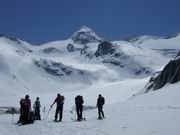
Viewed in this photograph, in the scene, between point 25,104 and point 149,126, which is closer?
point 149,126

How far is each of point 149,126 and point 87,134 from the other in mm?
3440

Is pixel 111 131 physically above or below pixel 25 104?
below

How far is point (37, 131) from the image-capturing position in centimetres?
2564

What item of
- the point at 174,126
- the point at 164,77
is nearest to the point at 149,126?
the point at 174,126

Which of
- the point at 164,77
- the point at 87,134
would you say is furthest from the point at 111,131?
the point at 164,77

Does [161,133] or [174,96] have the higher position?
[174,96]

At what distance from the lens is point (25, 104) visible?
32094mm

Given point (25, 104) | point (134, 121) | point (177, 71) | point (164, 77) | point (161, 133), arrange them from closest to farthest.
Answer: point (161, 133)
point (134, 121)
point (25, 104)
point (177, 71)
point (164, 77)

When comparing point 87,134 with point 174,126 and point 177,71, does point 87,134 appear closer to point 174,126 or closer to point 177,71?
point 174,126

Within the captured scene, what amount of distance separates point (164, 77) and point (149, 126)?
53.8 meters

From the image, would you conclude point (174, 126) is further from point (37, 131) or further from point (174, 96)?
point (174, 96)

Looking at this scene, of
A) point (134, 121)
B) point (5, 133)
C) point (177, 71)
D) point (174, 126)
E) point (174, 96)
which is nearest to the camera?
point (174, 126)

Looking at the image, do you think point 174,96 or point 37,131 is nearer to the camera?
point 37,131

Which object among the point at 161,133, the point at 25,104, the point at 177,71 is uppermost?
the point at 177,71
